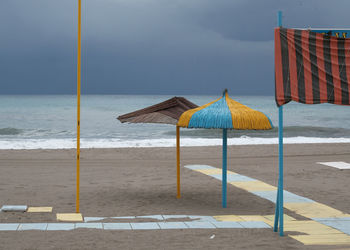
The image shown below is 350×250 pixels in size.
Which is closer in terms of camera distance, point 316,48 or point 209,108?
point 316,48

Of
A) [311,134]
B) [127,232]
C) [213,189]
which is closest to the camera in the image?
[127,232]

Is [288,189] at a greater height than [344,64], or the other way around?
[344,64]

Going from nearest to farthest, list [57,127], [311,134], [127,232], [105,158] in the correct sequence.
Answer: [127,232] → [105,158] → [311,134] → [57,127]

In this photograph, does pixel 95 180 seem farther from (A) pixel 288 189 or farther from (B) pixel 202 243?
(B) pixel 202 243

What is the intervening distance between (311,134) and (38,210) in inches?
1440

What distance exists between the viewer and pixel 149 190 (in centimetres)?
1201

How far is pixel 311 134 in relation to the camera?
142ft

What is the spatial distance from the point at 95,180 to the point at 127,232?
6.09m

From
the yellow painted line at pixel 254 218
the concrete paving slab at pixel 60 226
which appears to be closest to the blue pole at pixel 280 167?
the yellow painted line at pixel 254 218

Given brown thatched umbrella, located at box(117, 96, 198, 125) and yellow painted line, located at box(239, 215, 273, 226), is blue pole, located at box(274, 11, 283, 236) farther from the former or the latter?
brown thatched umbrella, located at box(117, 96, 198, 125)

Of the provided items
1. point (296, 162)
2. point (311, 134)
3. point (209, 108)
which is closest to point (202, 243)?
point (209, 108)

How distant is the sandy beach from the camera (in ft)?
23.9

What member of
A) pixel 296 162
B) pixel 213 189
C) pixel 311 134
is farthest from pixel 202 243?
pixel 311 134

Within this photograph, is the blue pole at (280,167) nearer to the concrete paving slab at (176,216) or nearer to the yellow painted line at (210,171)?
the concrete paving slab at (176,216)
